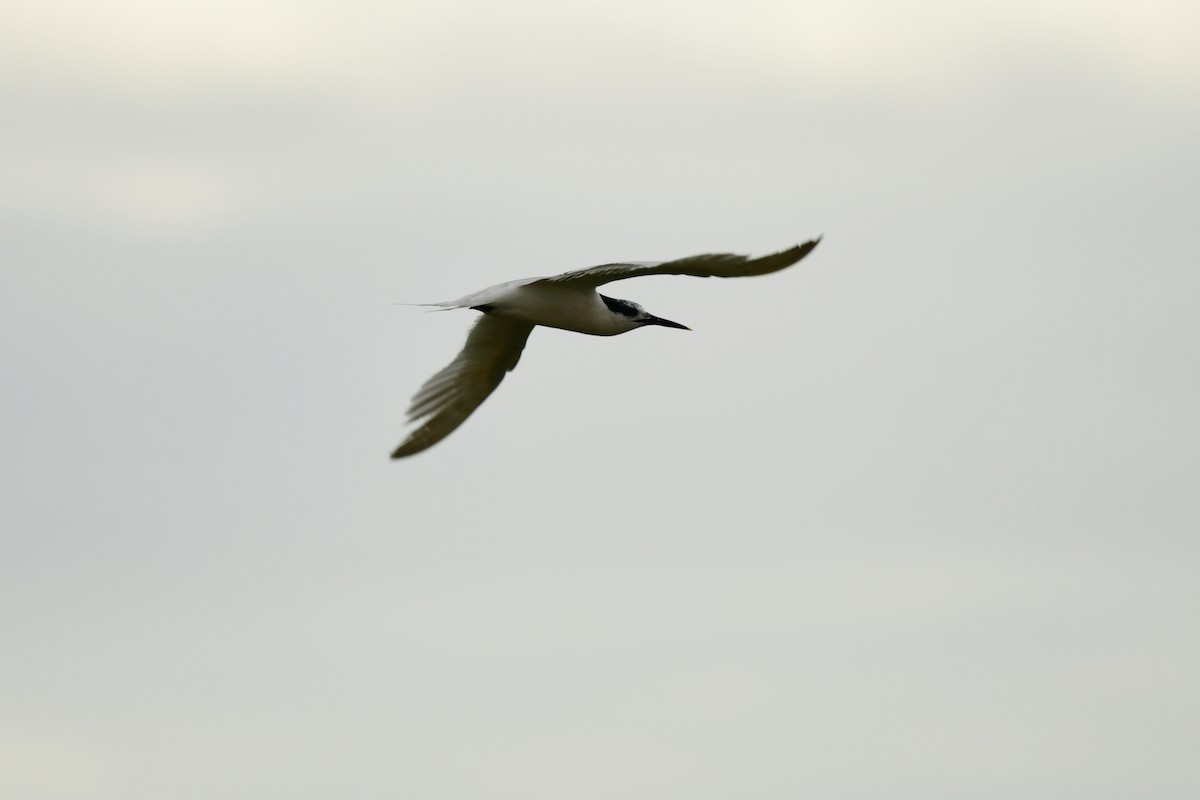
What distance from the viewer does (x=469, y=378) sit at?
22.6m

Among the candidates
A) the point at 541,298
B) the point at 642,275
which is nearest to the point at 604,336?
the point at 541,298

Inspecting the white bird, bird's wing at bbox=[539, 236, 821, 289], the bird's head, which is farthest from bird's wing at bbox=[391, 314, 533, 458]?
bird's wing at bbox=[539, 236, 821, 289]

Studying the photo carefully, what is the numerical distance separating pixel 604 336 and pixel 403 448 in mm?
2470

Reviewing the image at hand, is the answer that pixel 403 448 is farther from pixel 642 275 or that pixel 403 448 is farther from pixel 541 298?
pixel 642 275

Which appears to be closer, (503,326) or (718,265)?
(718,265)

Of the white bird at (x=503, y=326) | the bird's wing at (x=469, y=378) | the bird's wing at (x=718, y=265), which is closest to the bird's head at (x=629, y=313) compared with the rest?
the white bird at (x=503, y=326)

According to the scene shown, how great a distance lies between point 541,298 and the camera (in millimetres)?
20781

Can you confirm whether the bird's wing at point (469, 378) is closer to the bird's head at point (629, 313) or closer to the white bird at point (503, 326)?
the white bird at point (503, 326)

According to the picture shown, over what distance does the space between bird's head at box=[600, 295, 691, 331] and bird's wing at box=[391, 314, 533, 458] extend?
1106mm

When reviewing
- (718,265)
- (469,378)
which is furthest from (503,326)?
(718,265)

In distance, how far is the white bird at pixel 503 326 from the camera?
2053cm

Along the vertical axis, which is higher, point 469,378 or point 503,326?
point 503,326

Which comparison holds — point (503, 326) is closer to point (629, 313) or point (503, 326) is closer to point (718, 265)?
point (629, 313)

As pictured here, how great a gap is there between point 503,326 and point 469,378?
698mm
